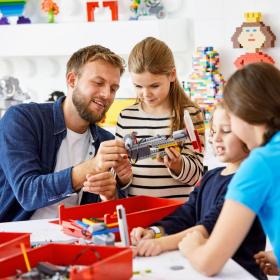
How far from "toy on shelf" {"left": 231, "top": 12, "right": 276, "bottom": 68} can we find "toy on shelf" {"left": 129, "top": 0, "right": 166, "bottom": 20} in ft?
1.40

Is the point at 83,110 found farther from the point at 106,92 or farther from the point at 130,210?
the point at 130,210

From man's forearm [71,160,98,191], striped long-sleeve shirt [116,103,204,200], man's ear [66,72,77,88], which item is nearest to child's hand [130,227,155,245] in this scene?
man's forearm [71,160,98,191]

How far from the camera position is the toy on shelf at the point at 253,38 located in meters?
3.40

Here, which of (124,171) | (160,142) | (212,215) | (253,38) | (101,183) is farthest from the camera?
(253,38)

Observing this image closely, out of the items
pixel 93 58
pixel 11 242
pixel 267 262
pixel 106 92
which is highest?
pixel 93 58

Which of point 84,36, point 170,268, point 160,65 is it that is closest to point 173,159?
point 160,65

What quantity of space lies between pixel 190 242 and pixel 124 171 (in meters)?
0.58

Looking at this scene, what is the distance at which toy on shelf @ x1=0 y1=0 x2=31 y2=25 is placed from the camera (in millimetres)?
3625

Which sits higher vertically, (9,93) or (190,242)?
(9,93)

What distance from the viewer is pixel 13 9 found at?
364 cm

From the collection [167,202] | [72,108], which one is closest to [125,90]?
[72,108]

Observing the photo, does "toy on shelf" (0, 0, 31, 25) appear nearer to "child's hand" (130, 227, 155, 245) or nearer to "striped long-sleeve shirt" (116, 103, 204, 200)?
"striped long-sleeve shirt" (116, 103, 204, 200)

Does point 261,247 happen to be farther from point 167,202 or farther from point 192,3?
point 192,3

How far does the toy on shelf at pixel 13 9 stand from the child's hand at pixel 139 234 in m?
2.49
